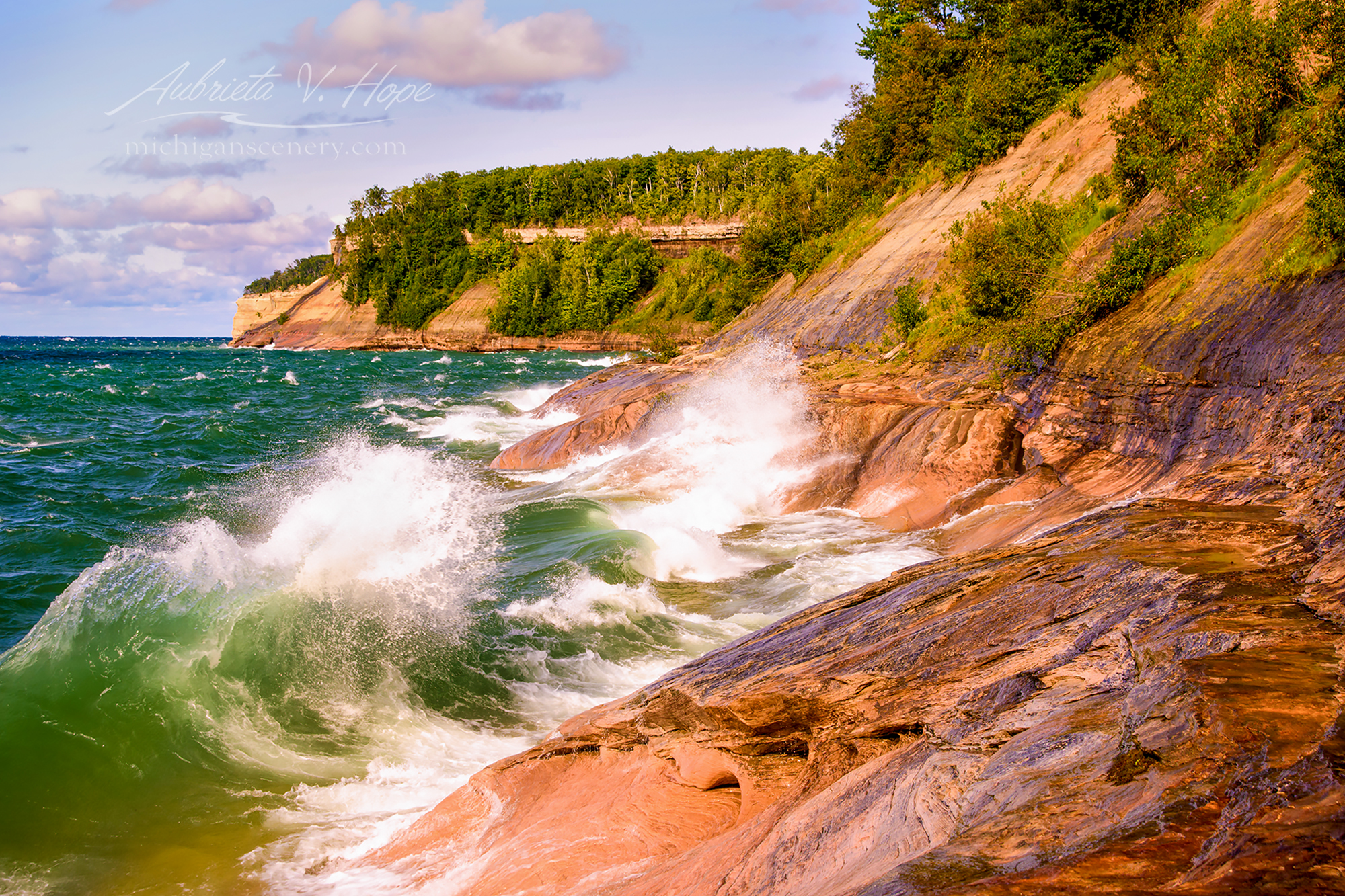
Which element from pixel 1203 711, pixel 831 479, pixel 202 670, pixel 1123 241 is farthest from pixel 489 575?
pixel 1123 241

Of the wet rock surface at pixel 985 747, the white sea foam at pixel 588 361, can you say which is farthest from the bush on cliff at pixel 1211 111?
the white sea foam at pixel 588 361

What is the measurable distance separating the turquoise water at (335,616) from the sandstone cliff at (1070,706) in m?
1.63

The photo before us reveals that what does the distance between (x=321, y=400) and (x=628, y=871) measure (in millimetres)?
33191

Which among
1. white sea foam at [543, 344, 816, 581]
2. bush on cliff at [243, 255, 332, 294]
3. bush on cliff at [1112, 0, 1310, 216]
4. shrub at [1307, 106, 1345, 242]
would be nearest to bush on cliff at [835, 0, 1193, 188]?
bush on cliff at [1112, 0, 1310, 216]

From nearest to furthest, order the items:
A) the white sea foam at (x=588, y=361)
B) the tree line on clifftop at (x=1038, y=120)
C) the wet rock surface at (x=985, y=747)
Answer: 1. the wet rock surface at (x=985, y=747)
2. the tree line on clifftop at (x=1038, y=120)
3. the white sea foam at (x=588, y=361)

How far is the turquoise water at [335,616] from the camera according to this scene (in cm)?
640

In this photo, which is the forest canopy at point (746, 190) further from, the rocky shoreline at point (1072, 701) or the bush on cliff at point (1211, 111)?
the rocky shoreline at point (1072, 701)

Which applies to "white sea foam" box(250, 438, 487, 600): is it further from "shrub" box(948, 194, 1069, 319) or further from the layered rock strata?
"shrub" box(948, 194, 1069, 319)

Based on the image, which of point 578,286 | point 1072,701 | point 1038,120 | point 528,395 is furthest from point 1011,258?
point 578,286

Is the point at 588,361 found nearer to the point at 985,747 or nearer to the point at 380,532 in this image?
the point at 380,532

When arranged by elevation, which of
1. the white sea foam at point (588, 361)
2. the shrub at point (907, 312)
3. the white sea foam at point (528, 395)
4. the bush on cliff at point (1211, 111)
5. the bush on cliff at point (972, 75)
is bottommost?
the white sea foam at point (528, 395)

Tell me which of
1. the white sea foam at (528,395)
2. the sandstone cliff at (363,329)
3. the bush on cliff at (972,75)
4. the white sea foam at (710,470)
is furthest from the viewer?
the sandstone cliff at (363,329)

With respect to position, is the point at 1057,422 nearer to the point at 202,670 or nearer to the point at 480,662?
the point at 480,662

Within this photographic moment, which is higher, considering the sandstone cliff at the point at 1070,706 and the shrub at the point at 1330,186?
the shrub at the point at 1330,186
